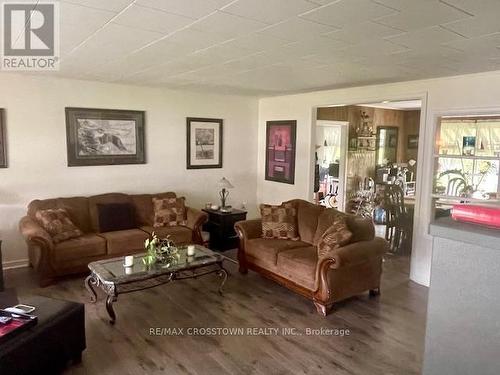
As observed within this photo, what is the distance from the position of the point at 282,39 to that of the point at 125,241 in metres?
3.11

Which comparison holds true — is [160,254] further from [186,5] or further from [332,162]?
[332,162]

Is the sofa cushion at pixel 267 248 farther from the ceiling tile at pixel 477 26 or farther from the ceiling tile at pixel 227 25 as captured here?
the ceiling tile at pixel 477 26

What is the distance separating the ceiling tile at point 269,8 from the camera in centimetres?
206

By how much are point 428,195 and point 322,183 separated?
353cm

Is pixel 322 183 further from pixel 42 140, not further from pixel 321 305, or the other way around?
pixel 42 140

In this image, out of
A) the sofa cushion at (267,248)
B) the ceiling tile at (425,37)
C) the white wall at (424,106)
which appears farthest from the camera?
the sofa cushion at (267,248)

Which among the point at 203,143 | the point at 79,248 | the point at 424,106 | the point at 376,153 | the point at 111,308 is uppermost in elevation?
the point at 424,106

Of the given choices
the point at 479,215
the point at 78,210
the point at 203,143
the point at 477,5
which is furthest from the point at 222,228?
the point at 479,215

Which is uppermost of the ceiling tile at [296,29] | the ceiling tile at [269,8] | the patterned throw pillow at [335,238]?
the ceiling tile at [296,29]

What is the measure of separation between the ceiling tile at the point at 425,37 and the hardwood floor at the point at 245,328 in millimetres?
2360

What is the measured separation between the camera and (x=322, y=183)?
7848mm

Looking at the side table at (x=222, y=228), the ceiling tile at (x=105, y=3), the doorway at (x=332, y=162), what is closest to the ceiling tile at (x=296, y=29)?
the ceiling tile at (x=105, y=3)

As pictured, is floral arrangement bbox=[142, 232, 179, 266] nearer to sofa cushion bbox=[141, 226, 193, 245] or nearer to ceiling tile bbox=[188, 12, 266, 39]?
sofa cushion bbox=[141, 226, 193, 245]

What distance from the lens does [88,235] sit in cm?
466
